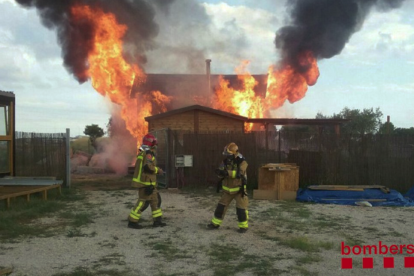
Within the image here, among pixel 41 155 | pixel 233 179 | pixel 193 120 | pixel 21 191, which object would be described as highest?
pixel 193 120

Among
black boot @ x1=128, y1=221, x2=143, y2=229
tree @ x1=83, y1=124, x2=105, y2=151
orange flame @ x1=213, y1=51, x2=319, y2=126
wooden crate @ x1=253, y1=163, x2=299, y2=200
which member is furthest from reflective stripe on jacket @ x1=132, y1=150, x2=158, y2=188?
tree @ x1=83, y1=124, x2=105, y2=151

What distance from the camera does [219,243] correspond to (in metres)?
6.72

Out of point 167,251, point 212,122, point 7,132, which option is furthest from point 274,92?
point 167,251

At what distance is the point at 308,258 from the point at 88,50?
19076 millimetres

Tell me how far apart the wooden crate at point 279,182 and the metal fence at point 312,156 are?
181cm

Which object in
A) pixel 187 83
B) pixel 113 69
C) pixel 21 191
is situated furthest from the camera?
pixel 187 83

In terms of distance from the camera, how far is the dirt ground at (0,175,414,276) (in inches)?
212

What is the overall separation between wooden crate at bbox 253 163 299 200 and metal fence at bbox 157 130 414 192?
1.81 meters

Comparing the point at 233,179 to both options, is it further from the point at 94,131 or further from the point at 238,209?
the point at 94,131

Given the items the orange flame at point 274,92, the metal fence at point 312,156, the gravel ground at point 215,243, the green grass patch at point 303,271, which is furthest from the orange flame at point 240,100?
the green grass patch at point 303,271

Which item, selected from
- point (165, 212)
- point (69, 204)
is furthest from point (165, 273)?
point (69, 204)

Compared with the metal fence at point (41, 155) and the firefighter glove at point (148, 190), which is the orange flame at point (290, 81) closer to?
the metal fence at point (41, 155)

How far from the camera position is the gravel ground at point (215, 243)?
537 centimetres

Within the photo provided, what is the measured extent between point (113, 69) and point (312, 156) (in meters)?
14.1
